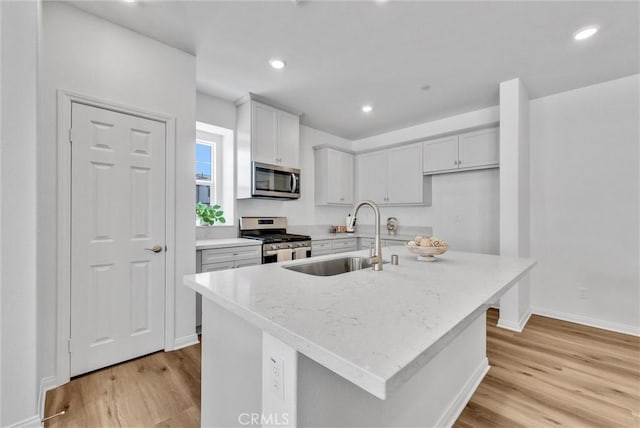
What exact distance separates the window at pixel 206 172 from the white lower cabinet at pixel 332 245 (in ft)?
4.76

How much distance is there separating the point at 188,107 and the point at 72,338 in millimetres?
1965

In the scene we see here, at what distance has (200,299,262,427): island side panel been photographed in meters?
1.05

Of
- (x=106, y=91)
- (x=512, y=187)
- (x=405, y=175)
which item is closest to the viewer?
(x=106, y=91)

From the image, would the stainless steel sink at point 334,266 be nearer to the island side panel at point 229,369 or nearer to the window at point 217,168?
the island side panel at point 229,369

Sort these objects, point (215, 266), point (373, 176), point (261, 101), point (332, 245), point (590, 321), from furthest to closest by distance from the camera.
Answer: point (373, 176) < point (332, 245) < point (261, 101) < point (590, 321) < point (215, 266)

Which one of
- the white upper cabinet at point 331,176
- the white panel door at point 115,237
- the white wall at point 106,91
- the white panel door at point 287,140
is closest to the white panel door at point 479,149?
the white upper cabinet at point 331,176

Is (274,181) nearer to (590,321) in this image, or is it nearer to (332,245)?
(332,245)

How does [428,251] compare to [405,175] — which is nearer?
[428,251]

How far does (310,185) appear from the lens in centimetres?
450

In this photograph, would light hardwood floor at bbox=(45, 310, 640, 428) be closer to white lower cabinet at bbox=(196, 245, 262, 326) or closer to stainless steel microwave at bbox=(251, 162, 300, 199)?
white lower cabinet at bbox=(196, 245, 262, 326)

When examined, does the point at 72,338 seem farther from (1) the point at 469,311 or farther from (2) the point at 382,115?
(2) the point at 382,115

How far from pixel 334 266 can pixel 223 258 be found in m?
1.41

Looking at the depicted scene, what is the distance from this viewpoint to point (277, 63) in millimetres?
2586
